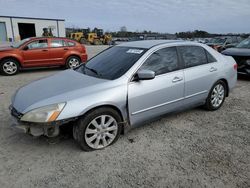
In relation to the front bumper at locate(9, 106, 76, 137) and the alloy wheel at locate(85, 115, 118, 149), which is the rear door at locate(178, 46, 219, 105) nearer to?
the alloy wheel at locate(85, 115, 118, 149)

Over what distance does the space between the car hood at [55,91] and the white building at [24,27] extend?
28.2m

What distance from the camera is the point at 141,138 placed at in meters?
3.66

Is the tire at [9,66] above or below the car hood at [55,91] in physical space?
below

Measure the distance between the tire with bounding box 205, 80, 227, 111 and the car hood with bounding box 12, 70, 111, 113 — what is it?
243 centimetres

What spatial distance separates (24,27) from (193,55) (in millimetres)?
31844

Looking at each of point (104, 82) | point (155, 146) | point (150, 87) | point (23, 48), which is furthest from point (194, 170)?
point (23, 48)

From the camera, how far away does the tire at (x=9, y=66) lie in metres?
8.58

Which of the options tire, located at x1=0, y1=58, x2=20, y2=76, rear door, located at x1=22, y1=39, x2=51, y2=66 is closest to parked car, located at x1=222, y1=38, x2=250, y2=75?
rear door, located at x1=22, y1=39, x2=51, y2=66

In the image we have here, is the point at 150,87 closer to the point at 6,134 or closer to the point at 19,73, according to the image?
the point at 6,134

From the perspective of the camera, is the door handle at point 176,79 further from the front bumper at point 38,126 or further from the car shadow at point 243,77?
the car shadow at point 243,77

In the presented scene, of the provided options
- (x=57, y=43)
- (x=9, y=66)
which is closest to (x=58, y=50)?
(x=57, y=43)

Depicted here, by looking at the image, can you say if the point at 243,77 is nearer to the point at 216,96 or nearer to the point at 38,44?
the point at 216,96

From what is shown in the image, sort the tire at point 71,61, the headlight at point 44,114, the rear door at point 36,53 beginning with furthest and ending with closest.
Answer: the tire at point 71,61, the rear door at point 36,53, the headlight at point 44,114

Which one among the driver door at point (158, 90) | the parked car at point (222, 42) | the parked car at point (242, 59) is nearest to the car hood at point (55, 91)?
the driver door at point (158, 90)
